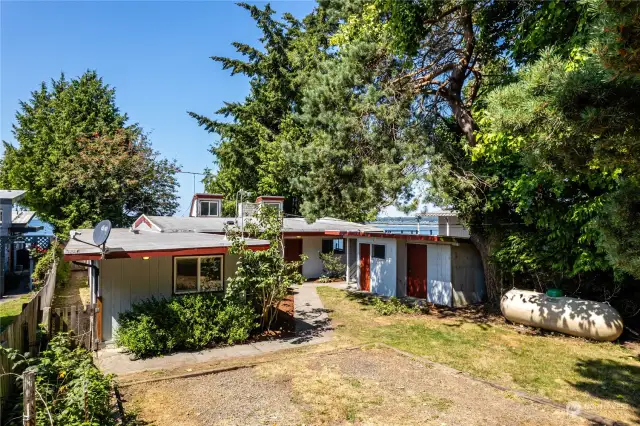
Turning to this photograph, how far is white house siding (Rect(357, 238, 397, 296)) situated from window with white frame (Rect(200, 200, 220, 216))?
484 inches

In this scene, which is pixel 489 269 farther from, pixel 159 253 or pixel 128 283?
pixel 128 283

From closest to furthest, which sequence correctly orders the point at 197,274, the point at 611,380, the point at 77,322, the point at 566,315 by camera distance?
the point at 611,380
the point at 77,322
the point at 197,274
the point at 566,315

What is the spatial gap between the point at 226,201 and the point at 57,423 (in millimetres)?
31905

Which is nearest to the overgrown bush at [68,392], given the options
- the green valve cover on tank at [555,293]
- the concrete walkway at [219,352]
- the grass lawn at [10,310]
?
the concrete walkway at [219,352]

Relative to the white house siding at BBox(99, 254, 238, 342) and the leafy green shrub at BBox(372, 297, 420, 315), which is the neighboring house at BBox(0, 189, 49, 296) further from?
the leafy green shrub at BBox(372, 297, 420, 315)

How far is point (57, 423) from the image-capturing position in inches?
181

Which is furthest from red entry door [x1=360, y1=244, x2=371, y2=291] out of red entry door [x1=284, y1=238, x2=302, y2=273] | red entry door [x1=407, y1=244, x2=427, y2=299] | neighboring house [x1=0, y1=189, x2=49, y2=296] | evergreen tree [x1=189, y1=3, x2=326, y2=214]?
neighboring house [x1=0, y1=189, x2=49, y2=296]

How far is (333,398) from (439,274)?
9.55m

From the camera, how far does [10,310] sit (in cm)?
1331

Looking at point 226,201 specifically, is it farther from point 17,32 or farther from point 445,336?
point 445,336

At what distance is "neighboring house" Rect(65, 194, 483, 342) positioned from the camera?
29.7ft

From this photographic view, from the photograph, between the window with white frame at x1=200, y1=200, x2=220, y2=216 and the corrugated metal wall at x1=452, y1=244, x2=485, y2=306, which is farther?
the window with white frame at x1=200, y1=200, x2=220, y2=216

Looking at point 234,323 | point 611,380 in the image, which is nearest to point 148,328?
point 234,323

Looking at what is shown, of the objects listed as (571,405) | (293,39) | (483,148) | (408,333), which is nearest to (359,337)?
(408,333)
